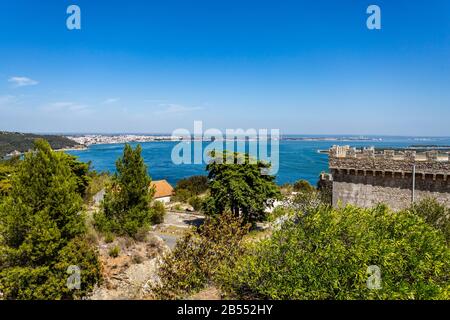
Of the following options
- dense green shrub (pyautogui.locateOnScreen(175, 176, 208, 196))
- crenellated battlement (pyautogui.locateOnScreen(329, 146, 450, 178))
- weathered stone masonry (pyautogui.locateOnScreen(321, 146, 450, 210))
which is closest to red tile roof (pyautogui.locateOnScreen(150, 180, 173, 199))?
dense green shrub (pyautogui.locateOnScreen(175, 176, 208, 196))

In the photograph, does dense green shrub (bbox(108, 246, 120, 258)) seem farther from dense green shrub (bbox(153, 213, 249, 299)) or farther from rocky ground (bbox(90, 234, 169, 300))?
dense green shrub (bbox(153, 213, 249, 299))

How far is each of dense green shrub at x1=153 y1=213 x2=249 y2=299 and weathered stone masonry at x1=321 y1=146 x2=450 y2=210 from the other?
866cm

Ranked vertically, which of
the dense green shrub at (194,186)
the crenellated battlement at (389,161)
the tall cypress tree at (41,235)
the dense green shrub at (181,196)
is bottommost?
the dense green shrub at (181,196)

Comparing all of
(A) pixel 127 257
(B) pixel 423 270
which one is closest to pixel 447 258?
(B) pixel 423 270

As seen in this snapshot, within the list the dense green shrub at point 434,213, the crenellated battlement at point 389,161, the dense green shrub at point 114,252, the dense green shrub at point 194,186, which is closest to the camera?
the dense green shrub at point 434,213

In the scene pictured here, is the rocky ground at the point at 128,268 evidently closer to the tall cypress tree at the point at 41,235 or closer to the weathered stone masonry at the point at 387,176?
the tall cypress tree at the point at 41,235

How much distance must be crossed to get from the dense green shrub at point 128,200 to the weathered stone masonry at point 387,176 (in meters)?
14.6

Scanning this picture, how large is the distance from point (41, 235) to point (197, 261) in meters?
8.52

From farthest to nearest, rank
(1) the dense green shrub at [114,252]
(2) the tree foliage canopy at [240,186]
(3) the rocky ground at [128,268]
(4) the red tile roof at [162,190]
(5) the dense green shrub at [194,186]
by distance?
(5) the dense green shrub at [194,186] < (4) the red tile roof at [162,190] < (2) the tree foliage canopy at [240,186] < (1) the dense green shrub at [114,252] < (3) the rocky ground at [128,268]

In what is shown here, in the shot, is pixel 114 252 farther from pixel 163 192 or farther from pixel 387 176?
pixel 163 192

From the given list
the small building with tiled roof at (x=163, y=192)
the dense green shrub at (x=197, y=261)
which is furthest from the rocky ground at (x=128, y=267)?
the small building with tiled roof at (x=163, y=192)

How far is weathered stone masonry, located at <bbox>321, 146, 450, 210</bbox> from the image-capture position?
743 inches

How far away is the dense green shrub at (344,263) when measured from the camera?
963 centimetres

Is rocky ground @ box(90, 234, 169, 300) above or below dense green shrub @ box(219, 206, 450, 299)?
below
